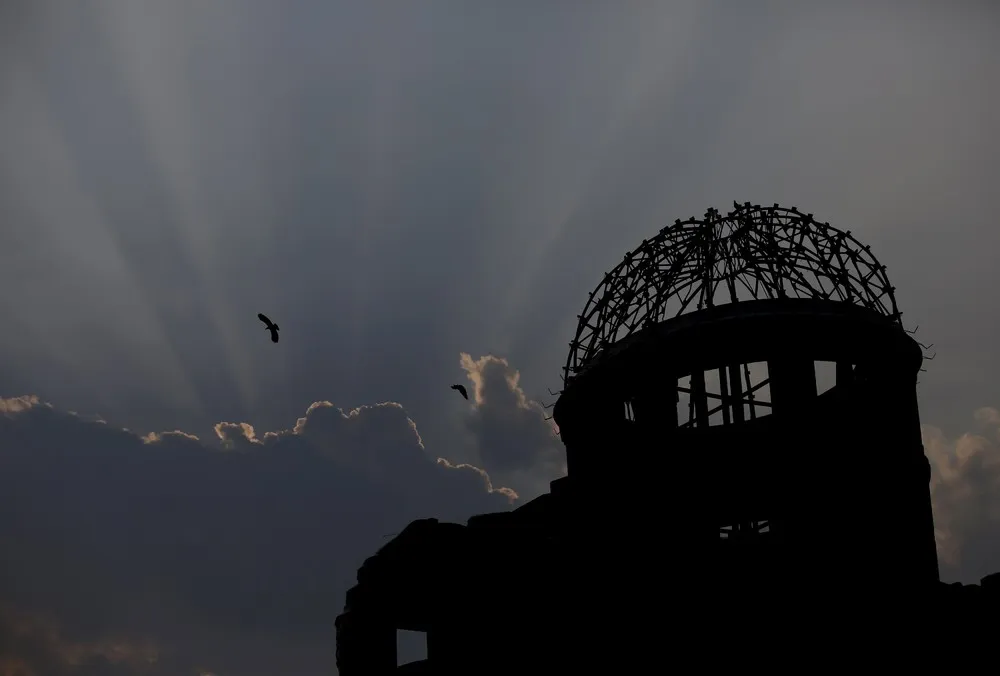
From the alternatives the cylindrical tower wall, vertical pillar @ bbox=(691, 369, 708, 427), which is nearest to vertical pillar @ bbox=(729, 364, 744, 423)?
vertical pillar @ bbox=(691, 369, 708, 427)

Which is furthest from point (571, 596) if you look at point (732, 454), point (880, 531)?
point (880, 531)

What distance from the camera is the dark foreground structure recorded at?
29.3 m

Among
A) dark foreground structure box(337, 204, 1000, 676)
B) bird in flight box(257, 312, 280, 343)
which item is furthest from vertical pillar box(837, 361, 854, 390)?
bird in flight box(257, 312, 280, 343)

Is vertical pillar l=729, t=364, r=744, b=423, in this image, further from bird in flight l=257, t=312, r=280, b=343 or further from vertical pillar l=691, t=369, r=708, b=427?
bird in flight l=257, t=312, r=280, b=343

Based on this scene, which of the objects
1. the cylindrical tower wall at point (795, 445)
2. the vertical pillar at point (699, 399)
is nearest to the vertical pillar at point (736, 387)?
the vertical pillar at point (699, 399)

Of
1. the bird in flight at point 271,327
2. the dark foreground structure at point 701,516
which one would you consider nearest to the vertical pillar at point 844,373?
the dark foreground structure at point 701,516

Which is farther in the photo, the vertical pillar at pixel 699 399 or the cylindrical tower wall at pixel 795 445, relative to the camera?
the vertical pillar at pixel 699 399

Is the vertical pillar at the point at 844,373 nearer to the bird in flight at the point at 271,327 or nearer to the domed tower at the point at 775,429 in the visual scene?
the domed tower at the point at 775,429

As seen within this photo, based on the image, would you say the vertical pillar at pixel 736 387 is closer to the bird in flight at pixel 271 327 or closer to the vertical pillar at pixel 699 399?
the vertical pillar at pixel 699 399

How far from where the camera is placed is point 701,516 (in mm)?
31656

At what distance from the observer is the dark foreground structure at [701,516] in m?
29.3

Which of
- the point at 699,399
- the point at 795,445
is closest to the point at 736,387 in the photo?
the point at 699,399

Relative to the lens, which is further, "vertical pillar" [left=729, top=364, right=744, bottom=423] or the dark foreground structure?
"vertical pillar" [left=729, top=364, right=744, bottom=423]

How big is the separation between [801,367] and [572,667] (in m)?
9.43
